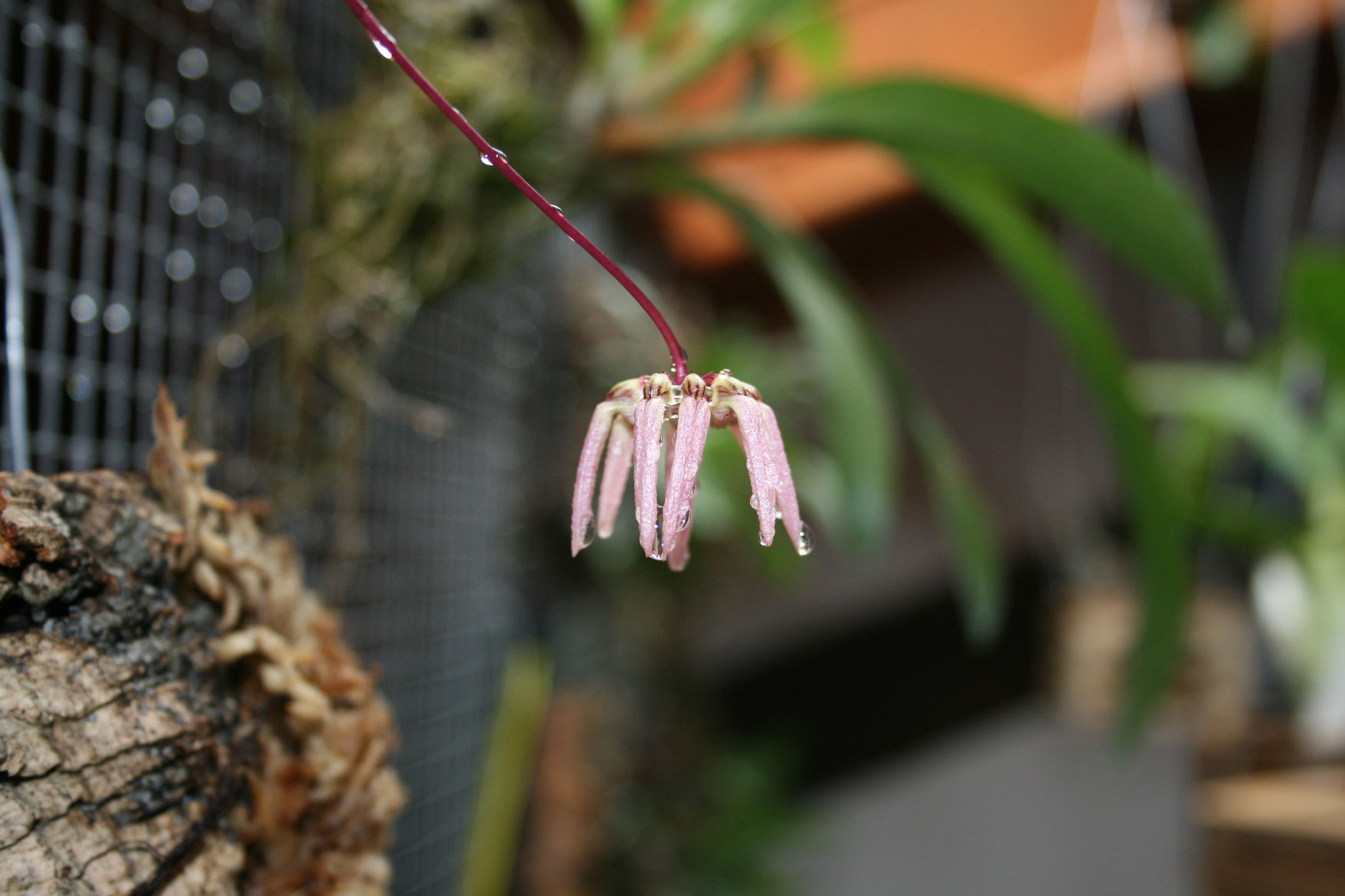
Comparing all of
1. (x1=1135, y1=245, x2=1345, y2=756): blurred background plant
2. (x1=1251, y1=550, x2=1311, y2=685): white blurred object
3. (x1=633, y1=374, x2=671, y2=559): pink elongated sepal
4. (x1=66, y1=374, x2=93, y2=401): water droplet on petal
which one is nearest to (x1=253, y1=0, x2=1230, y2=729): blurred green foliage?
(x1=66, y1=374, x2=93, y2=401): water droplet on petal

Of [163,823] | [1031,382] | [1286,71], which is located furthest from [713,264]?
[163,823]

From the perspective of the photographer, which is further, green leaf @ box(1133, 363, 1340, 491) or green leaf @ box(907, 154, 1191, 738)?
green leaf @ box(1133, 363, 1340, 491)

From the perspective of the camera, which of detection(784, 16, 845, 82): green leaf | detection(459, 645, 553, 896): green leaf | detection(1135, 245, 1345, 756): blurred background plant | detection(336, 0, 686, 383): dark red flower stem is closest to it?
detection(336, 0, 686, 383): dark red flower stem

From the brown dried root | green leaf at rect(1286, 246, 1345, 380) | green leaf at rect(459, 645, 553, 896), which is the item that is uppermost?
green leaf at rect(1286, 246, 1345, 380)

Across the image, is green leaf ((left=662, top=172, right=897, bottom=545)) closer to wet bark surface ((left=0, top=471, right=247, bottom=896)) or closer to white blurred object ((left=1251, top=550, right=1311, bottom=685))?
wet bark surface ((left=0, top=471, right=247, bottom=896))

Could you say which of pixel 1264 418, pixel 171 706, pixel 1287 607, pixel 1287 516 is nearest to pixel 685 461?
pixel 171 706

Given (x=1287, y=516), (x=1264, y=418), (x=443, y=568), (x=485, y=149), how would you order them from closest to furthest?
(x=485, y=149) → (x=443, y=568) → (x=1264, y=418) → (x=1287, y=516)

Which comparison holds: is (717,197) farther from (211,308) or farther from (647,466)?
(647,466)

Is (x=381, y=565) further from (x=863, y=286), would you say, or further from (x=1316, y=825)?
(x=863, y=286)

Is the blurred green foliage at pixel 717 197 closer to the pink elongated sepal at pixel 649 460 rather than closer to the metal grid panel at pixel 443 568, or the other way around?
the metal grid panel at pixel 443 568
